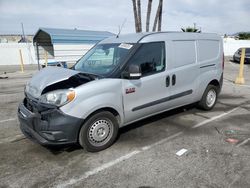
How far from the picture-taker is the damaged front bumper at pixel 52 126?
10.4ft

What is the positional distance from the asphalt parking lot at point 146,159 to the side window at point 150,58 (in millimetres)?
1231

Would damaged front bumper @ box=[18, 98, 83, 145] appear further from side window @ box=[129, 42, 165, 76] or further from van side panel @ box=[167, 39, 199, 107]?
van side panel @ box=[167, 39, 199, 107]

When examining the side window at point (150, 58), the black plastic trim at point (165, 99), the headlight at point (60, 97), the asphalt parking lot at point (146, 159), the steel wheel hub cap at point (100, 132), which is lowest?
the asphalt parking lot at point (146, 159)

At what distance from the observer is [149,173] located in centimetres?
299

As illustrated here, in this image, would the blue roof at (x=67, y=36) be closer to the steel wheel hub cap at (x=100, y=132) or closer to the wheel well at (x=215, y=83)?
the wheel well at (x=215, y=83)

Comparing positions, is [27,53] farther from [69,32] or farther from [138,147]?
[138,147]

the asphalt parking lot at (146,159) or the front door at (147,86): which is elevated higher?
the front door at (147,86)

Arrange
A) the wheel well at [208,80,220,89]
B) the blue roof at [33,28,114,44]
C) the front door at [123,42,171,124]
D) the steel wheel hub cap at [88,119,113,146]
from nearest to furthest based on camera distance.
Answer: the steel wheel hub cap at [88,119,113,146] < the front door at [123,42,171,124] < the wheel well at [208,80,220,89] < the blue roof at [33,28,114,44]

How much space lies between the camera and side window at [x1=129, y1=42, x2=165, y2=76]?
3.94m

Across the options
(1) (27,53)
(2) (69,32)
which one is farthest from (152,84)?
(1) (27,53)

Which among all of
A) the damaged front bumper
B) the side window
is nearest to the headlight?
the damaged front bumper

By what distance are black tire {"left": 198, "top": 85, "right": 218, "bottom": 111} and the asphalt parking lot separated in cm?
61

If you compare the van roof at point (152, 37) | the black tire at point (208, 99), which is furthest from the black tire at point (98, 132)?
the black tire at point (208, 99)

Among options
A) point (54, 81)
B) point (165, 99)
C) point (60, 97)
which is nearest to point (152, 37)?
Result: point (165, 99)
